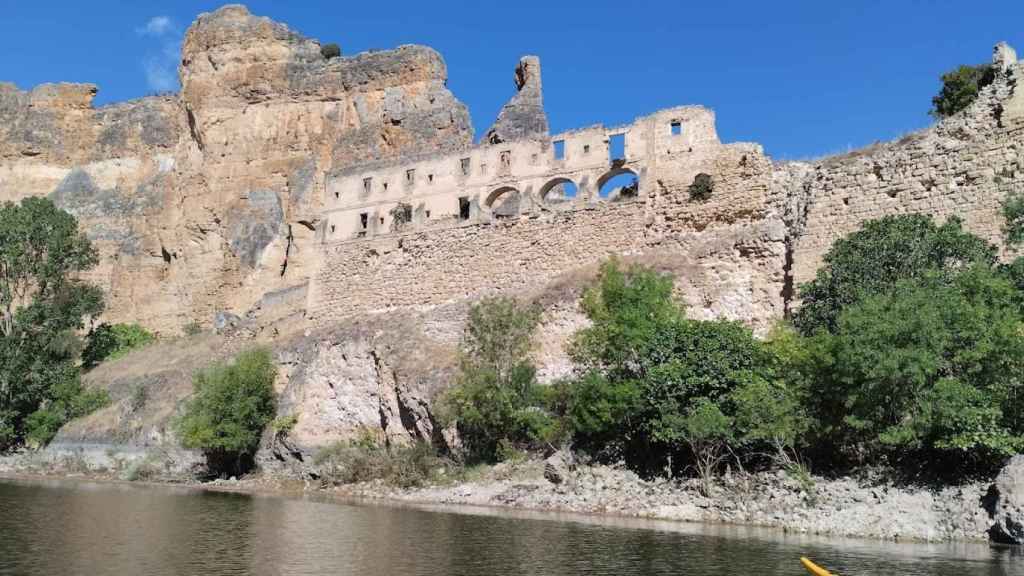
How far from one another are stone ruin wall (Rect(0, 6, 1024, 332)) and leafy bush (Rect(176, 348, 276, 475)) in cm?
→ 407

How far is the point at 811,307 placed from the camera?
2339 cm

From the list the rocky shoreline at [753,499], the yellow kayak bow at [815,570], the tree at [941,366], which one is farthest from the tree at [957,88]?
the yellow kayak bow at [815,570]

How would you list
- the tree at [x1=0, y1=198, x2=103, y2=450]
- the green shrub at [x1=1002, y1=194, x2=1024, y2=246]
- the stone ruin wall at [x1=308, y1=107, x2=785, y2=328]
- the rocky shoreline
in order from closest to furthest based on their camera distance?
the rocky shoreline
the green shrub at [x1=1002, y1=194, x2=1024, y2=246]
the stone ruin wall at [x1=308, y1=107, x2=785, y2=328]
the tree at [x1=0, y1=198, x2=103, y2=450]

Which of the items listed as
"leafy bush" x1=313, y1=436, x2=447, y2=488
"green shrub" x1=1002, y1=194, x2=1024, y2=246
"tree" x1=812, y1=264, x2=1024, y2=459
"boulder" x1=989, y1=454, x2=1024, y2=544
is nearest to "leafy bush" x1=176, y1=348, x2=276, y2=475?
"leafy bush" x1=313, y1=436, x2=447, y2=488

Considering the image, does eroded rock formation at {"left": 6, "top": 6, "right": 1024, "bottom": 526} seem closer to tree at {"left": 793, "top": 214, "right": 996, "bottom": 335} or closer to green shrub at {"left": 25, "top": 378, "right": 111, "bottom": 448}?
green shrub at {"left": 25, "top": 378, "right": 111, "bottom": 448}

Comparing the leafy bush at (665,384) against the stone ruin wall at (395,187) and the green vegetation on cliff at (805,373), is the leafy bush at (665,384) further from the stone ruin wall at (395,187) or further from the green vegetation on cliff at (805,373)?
the stone ruin wall at (395,187)

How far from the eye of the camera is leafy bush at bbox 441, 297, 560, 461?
25.8 meters

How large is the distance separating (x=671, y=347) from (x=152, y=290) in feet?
125

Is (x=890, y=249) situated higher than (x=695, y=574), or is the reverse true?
(x=890, y=249)

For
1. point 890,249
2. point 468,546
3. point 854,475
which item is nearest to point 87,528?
point 468,546

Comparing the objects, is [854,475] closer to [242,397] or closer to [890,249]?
[890,249]

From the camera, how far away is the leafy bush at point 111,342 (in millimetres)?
47384

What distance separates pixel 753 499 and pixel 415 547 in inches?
317

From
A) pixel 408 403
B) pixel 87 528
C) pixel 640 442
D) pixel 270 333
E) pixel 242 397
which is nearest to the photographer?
pixel 87 528
